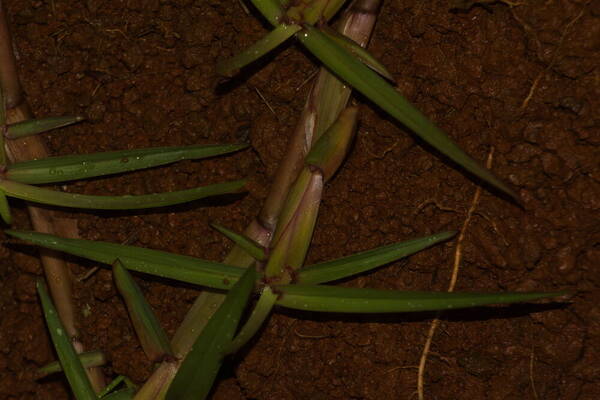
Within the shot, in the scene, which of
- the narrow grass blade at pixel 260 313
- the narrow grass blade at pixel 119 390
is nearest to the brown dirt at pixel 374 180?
the narrow grass blade at pixel 119 390

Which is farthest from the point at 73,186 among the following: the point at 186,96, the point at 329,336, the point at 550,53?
the point at 550,53

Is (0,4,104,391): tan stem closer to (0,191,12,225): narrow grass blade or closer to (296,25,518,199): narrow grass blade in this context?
(0,191,12,225): narrow grass blade

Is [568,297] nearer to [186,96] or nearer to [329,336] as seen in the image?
[329,336]

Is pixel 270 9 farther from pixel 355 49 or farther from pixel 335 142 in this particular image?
pixel 335 142

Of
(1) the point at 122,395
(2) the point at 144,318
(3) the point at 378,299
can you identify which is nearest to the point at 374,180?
(3) the point at 378,299

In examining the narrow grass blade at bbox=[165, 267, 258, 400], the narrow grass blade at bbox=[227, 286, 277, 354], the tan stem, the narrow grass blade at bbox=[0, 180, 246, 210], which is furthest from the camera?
the tan stem

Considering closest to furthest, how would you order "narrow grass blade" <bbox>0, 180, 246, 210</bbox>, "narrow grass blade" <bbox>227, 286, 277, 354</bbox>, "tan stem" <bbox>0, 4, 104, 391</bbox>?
1. "narrow grass blade" <bbox>227, 286, 277, 354</bbox>
2. "narrow grass blade" <bbox>0, 180, 246, 210</bbox>
3. "tan stem" <bbox>0, 4, 104, 391</bbox>

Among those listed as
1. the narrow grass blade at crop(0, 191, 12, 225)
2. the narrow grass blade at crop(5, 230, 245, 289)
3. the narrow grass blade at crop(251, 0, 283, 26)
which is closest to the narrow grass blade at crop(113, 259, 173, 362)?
the narrow grass blade at crop(5, 230, 245, 289)
